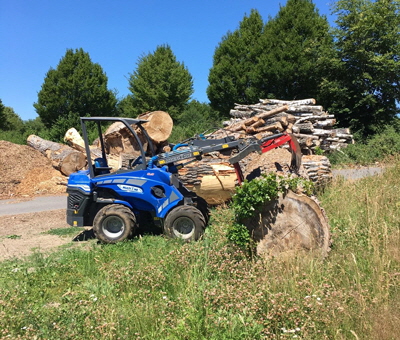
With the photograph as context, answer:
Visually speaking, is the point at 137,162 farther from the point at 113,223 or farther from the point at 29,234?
the point at 29,234

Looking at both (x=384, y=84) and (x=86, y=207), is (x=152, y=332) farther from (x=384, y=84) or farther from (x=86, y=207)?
(x=384, y=84)

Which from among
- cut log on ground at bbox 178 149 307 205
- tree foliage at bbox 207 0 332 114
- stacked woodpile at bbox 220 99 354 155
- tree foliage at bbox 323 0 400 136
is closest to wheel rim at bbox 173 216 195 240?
cut log on ground at bbox 178 149 307 205

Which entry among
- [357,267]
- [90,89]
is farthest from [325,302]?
[90,89]

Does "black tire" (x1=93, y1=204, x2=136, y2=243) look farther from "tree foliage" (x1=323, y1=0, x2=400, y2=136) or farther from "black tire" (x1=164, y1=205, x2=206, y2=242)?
"tree foliage" (x1=323, y1=0, x2=400, y2=136)

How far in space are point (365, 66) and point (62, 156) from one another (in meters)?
15.5

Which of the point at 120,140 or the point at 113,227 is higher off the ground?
the point at 120,140

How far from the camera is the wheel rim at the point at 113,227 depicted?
6770 millimetres

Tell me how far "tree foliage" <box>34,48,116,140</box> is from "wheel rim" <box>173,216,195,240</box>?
2584cm

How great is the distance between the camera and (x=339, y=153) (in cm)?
1650

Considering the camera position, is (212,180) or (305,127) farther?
(305,127)

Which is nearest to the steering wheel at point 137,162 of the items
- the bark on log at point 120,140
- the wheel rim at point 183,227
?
the wheel rim at point 183,227

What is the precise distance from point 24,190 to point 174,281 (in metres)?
12.2

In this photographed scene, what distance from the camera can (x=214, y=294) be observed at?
3.54 m

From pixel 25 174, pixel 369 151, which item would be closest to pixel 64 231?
pixel 25 174
